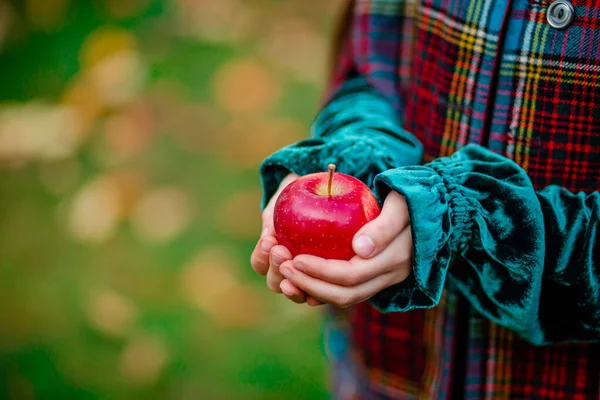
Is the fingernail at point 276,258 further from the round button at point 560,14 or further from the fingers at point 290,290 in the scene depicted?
the round button at point 560,14

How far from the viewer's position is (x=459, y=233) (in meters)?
0.88

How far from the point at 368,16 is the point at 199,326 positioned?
1.38m

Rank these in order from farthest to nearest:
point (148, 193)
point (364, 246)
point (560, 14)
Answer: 1. point (148, 193)
2. point (560, 14)
3. point (364, 246)

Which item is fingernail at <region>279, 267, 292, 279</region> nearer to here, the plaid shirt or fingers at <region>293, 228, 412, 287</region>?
fingers at <region>293, 228, 412, 287</region>

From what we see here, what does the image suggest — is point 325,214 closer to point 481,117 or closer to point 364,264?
Answer: point 364,264


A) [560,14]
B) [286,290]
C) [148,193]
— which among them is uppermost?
[560,14]

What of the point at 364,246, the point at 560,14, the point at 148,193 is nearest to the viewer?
the point at 364,246

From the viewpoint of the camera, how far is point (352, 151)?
0.99 m

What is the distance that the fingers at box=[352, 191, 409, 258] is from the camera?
81 cm

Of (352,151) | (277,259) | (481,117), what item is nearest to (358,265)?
(277,259)

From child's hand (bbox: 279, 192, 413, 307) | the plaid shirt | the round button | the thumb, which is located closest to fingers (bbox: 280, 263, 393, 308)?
child's hand (bbox: 279, 192, 413, 307)

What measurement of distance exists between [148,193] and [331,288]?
200 centimetres

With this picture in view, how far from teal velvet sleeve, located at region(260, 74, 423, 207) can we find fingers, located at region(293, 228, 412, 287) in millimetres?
176

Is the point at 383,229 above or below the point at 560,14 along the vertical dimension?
below
